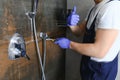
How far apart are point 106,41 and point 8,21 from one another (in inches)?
24.7

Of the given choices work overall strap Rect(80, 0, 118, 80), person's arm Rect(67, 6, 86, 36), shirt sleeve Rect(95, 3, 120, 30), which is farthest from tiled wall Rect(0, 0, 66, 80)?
shirt sleeve Rect(95, 3, 120, 30)

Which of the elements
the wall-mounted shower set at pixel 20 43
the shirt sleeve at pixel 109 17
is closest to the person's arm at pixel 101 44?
the shirt sleeve at pixel 109 17

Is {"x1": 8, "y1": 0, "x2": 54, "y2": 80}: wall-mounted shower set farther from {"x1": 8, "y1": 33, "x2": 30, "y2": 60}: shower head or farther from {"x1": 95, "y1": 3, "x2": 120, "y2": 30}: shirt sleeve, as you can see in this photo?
{"x1": 95, "y1": 3, "x2": 120, "y2": 30}: shirt sleeve

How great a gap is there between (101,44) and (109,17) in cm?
18

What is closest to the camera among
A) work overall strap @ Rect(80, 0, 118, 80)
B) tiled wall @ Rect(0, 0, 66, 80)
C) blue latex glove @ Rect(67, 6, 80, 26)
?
tiled wall @ Rect(0, 0, 66, 80)

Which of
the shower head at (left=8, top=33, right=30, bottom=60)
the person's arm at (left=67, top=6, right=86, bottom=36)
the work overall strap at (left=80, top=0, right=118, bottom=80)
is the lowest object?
the work overall strap at (left=80, top=0, right=118, bottom=80)

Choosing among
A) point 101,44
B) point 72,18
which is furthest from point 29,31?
point 101,44

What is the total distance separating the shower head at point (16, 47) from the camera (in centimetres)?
131

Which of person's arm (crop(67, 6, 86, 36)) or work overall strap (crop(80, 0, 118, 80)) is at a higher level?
person's arm (crop(67, 6, 86, 36))

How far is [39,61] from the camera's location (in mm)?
1636

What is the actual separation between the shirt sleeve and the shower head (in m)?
0.53

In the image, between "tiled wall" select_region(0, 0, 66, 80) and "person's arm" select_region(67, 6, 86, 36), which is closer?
"tiled wall" select_region(0, 0, 66, 80)

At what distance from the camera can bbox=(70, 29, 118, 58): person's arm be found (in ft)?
4.19

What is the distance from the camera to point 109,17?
1290 millimetres
